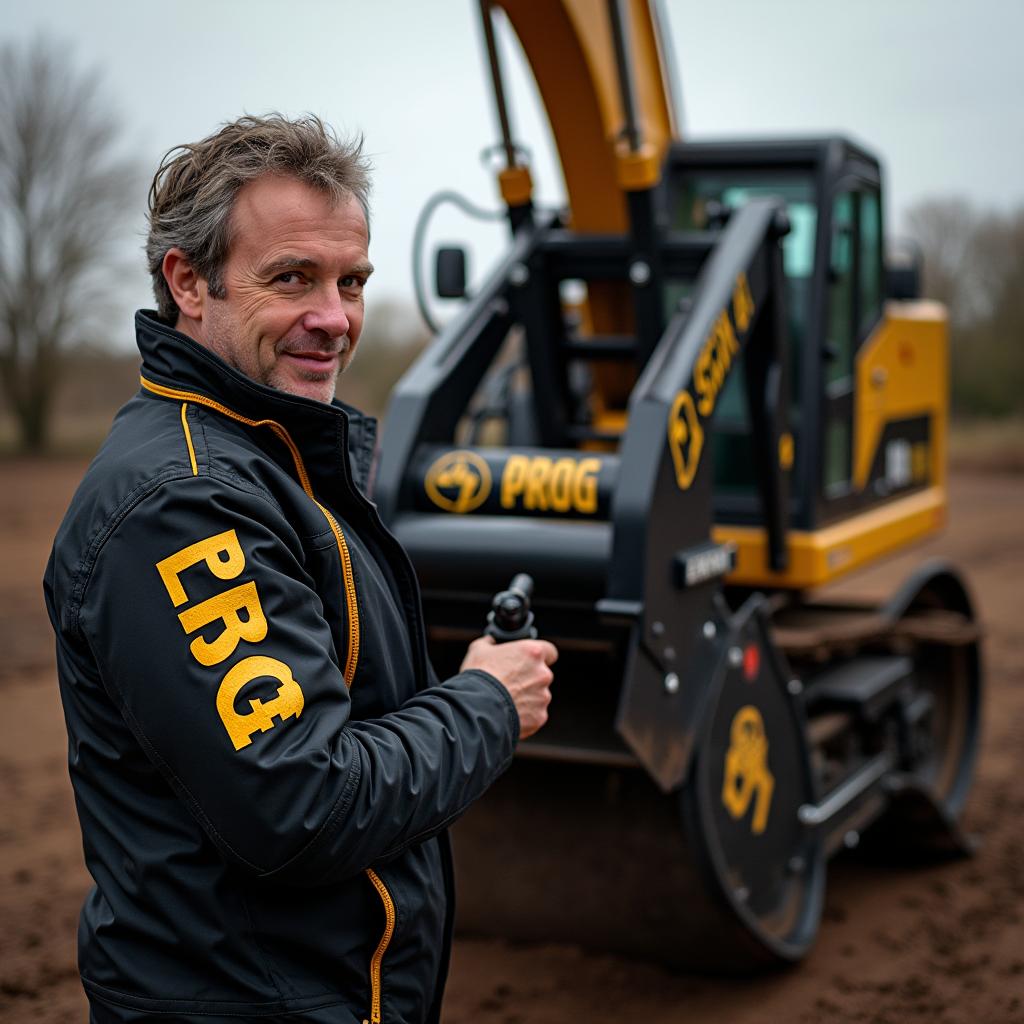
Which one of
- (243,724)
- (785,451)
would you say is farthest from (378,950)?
(785,451)

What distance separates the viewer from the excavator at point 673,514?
3.55 m

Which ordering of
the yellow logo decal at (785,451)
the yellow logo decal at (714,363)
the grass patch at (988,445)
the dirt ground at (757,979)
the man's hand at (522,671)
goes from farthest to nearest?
the grass patch at (988,445)
the yellow logo decal at (785,451)
the dirt ground at (757,979)
the yellow logo decal at (714,363)
the man's hand at (522,671)

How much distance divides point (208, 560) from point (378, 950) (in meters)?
0.60

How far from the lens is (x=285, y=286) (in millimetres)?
1735

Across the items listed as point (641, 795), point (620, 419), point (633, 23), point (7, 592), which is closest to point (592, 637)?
point (641, 795)

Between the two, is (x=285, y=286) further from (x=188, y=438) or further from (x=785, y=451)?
(x=785, y=451)

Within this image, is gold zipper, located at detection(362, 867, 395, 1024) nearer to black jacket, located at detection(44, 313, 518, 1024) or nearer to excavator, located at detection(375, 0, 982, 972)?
black jacket, located at detection(44, 313, 518, 1024)

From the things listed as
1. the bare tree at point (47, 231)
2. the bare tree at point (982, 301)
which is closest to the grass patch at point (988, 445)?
the bare tree at point (982, 301)

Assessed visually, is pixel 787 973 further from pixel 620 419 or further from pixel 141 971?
pixel 141 971

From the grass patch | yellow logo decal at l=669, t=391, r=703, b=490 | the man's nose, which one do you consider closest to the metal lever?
the man's nose

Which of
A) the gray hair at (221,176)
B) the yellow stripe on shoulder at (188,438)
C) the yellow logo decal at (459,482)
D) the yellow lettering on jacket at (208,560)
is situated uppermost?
the gray hair at (221,176)

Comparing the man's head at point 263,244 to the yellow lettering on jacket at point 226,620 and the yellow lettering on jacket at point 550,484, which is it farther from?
the yellow lettering on jacket at point 550,484

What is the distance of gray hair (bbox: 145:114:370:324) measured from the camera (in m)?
1.68

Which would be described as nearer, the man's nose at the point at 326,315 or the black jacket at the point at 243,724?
the black jacket at the point at 243,724
